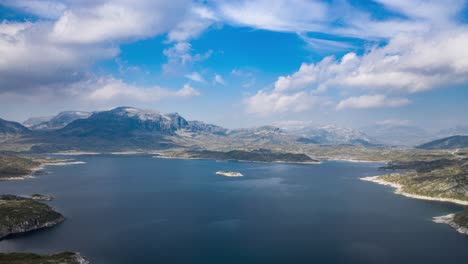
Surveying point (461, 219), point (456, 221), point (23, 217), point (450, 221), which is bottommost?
point (23, 217)

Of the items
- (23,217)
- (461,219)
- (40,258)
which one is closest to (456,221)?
(461,219)

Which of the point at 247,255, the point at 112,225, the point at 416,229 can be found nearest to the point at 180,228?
the point at 112,225

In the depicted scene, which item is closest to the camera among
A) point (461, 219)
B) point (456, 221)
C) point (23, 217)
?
point (23, 217)

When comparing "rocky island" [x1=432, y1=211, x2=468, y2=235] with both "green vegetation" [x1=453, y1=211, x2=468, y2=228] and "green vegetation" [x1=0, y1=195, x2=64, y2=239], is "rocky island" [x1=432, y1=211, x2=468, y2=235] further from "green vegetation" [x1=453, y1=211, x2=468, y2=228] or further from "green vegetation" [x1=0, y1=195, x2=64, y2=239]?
"green vegetation" [x1=0, y1=195, x2=64, y2=239]

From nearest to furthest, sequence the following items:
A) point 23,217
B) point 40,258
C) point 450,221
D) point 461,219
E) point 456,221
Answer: point 40,258 → point 23,217 → point 461,219 → point 456,221 → point 450,221

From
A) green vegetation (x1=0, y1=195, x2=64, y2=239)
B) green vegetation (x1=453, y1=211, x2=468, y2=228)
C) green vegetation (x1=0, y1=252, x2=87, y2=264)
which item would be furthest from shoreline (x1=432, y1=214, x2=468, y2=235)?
green vegetation (x1=0, y1=195, x2=64, y2=239)

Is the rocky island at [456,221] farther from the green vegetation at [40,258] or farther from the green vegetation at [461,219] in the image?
the green vegetation at [40,258]

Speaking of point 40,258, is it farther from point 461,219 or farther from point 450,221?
point 461,219

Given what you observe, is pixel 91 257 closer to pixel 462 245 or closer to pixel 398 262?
pixel 398 262
